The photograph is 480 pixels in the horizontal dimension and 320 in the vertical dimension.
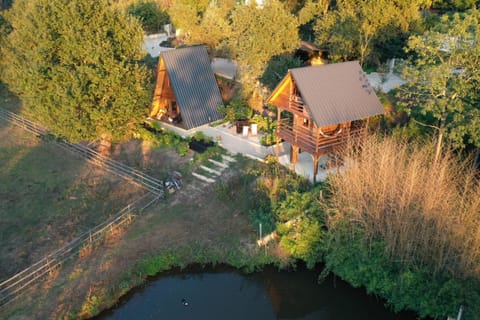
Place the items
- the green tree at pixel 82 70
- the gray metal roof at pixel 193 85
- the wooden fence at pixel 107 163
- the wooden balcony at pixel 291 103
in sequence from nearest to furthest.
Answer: the wooden balcony at pixel 291 103 < the wooden fence at pixel 107 163 < the green tree at pixel 82 70 < the gray metal roof at pixel 193 85

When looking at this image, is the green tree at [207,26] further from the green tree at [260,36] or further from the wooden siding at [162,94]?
the wooden siding at [162,94]

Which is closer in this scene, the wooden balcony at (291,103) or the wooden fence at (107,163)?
the wooden balcony at (291,103)

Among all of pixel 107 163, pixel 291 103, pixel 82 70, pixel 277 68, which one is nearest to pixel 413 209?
pixel 291 103

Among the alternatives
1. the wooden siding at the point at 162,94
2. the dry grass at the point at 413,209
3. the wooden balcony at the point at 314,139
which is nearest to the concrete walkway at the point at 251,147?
the wooden balcony at the point at 314,139

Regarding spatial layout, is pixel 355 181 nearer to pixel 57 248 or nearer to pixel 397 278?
pixel 397 278

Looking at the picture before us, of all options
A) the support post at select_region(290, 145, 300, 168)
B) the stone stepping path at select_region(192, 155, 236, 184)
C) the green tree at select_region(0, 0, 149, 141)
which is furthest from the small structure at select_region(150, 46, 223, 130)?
the support post at select_region(290, 145, 300, 168)

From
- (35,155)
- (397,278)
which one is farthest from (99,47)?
(397,278)
